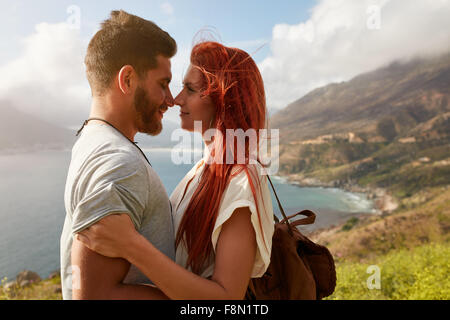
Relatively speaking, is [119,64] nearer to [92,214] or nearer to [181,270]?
[92,214]

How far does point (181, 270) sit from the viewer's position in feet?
4.29

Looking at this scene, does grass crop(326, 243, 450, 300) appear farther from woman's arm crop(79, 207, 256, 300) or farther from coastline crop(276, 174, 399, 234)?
coastline crop(276, 174, 399, 234)

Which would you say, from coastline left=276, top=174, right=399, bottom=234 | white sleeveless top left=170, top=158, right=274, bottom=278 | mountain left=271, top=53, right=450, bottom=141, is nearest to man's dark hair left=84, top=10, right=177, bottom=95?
white sleeveless top left=170, top=158, right=274, bottom=278

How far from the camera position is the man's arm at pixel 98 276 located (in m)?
1.26

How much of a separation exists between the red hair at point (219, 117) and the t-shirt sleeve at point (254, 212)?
4 cm

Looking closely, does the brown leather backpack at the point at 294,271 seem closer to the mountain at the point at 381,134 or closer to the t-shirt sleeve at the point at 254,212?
the t-shirt sleeve at the point at 254,212

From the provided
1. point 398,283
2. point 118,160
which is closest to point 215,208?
point 118,160

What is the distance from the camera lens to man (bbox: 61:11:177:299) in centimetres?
126

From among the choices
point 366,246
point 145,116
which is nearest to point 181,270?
point 145,116

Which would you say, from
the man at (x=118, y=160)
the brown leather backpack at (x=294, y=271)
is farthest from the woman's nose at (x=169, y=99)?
the brown leather backpack at (x=294, y=271)

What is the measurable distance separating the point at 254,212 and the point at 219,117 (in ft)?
2.04
